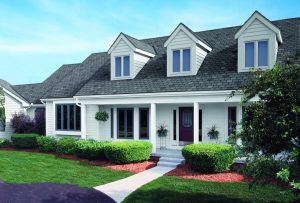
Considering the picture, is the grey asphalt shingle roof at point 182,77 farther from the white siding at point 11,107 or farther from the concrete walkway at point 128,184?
the concrete walkway at point 128,184

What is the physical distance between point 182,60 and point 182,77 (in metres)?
1.10

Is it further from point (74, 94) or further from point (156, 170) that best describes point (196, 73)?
point (74, 94)

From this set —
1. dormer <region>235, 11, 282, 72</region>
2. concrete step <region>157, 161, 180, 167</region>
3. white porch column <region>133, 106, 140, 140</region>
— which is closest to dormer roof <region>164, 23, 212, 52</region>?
dormer <region>235, 11, 282, 72</region>

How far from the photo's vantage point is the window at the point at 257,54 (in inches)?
586

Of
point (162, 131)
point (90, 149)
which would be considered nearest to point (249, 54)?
point (162, 131)

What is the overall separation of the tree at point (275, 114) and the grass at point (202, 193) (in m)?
2.21

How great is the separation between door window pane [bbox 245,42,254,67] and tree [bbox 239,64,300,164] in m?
8.35

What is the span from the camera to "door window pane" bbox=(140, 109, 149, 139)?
18.7 meters

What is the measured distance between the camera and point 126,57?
1897 cm

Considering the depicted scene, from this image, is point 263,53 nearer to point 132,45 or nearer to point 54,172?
point 132,45

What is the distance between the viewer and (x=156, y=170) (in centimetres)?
1368

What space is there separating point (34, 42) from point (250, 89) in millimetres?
23508

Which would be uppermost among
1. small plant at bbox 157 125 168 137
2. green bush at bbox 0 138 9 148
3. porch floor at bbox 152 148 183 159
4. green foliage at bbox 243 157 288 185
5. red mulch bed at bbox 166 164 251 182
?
Result: green foliage at bbox 243 157 288 185

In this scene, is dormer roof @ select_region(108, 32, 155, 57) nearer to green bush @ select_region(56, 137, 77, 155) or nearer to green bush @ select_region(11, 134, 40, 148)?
green bush @ select_region(56, 137, 77, 155)
